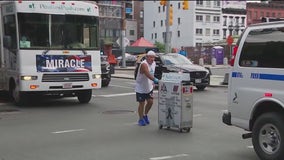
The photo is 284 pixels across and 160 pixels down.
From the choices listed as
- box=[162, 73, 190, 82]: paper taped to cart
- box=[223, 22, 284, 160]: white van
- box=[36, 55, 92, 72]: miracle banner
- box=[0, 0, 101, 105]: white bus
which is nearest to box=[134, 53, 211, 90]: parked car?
box=[0, 0, 101, 105]: white bus

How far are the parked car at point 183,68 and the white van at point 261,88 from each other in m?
11.6

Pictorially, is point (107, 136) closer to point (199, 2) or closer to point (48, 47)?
point (48, 47)

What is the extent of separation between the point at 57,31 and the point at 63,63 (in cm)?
108

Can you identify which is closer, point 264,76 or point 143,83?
point 264,76

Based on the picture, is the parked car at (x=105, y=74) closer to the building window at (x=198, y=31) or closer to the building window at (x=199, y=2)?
the building window at (x=198, y=31)

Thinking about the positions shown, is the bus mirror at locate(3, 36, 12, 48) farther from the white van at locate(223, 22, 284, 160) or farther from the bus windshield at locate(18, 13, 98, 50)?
the white van at locate(223, 22, 284, 160)

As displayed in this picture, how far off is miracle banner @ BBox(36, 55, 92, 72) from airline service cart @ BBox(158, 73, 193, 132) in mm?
5038

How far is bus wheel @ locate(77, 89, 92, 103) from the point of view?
621 inches

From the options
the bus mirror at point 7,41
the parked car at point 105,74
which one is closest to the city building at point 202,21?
the parked car at point 105,74

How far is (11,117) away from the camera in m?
12.7

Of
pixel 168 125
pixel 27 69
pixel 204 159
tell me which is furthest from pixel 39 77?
pixel 204 159

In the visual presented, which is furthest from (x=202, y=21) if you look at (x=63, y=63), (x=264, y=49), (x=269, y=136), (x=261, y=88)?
(x=269, y=136)

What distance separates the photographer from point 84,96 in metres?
15.9

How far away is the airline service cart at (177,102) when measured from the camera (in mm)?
10016
